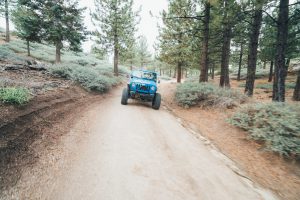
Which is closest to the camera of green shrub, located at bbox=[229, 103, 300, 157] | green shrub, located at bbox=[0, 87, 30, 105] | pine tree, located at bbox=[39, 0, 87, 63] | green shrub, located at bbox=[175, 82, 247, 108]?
green shrub, located at bbox=[229, 103, 300, 157]

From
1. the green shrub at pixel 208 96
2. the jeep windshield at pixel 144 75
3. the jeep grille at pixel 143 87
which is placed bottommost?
the green shrub at pixel 208 96

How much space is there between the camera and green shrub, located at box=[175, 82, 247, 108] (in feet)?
29.3

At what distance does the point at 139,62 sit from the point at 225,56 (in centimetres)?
4239

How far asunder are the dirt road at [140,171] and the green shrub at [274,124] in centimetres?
148

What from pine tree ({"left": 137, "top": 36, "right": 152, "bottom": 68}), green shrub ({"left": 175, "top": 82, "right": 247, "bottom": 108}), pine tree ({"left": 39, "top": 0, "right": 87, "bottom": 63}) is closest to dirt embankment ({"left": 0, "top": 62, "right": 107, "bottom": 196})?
green shrub ({"left": 175, "top": 82, "right": 247, "bottom": 108})

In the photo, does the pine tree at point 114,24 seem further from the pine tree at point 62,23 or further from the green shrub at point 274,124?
the green shrub at point 274,124

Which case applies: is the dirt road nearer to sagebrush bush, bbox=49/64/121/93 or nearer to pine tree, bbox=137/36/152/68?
sagebrush bush, bbox=49/64/121/93

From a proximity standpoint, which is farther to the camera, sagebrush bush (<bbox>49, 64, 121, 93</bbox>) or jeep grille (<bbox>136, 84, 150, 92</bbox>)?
sagebrush bush (<bbox>49, 64, 121, 93</bbox>)

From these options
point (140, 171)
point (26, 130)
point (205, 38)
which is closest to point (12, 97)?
point (26, 130)

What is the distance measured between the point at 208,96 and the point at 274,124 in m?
4.74

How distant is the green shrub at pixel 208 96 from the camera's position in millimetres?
8938

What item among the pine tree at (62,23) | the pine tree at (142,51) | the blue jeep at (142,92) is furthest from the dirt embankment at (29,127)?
the pine tree at (142,51)

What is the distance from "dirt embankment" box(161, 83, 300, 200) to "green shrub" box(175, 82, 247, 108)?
2.92 ft

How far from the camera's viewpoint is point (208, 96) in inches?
390
